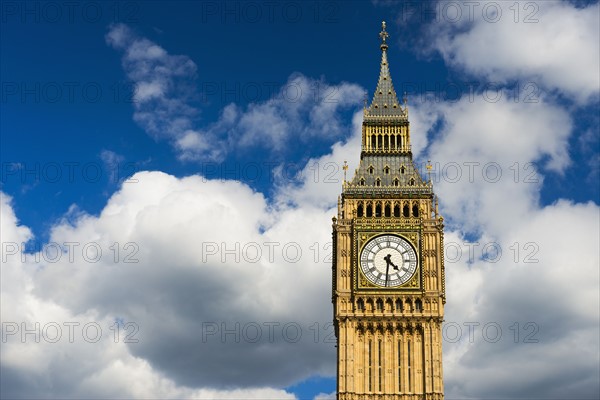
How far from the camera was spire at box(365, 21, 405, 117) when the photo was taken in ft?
385

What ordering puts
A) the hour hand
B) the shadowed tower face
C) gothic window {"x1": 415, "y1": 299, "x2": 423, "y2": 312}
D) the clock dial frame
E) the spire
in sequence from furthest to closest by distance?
the spire < the hour hand < the clock dial frame < gothic window {"x1": 415, "y1": 299, "x2": 423, "y2": 312} < the shadowed tower face

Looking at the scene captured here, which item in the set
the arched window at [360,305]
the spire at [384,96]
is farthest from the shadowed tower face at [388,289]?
the spire at [384,96]

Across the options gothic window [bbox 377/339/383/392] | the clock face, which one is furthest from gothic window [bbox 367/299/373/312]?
gothic window [bbox 377/339/383/392]

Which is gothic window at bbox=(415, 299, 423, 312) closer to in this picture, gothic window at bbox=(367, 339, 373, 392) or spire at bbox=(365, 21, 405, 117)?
gothic window at bbox=(367, 339, 373, 392)

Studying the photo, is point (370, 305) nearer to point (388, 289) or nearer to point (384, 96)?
point (388, 289)

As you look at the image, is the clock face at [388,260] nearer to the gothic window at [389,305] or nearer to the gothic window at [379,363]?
the gothic window at [389,305]

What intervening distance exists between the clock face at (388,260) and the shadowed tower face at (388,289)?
0.10 metres

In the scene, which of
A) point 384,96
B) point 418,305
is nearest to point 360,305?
point 418,305

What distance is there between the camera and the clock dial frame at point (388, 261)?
105m

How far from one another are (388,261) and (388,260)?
0.35 feet

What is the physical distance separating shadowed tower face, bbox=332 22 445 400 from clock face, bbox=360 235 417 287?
10cm

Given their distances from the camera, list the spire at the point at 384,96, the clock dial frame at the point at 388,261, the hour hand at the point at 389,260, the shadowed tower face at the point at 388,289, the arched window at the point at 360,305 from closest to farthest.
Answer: the shadowed tower face at the point at 388,289, the arched window at the point at 360,305, the clock dial frame at the point at 388,261, the hour hand at the point at 389,260, the spire at the point at 384,96

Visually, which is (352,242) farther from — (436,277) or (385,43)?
(385,43)

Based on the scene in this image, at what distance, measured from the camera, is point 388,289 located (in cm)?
A: 10456
